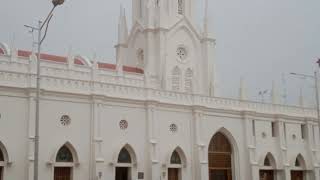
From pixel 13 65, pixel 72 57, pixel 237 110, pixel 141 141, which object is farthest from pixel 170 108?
pixel 13 65

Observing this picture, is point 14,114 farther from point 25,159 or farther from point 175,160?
point 175,160

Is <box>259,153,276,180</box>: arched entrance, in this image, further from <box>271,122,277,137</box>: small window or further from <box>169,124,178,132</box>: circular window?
<box>169,124,178,132</box>: circular window

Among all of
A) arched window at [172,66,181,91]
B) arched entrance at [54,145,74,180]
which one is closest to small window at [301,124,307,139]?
arched window at [172,66,181,91]

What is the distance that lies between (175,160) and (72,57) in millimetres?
13162

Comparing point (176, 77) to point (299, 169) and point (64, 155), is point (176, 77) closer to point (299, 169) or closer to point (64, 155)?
point (299, 169)

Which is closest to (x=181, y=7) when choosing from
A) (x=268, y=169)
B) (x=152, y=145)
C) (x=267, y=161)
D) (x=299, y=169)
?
(x=267, y=161)

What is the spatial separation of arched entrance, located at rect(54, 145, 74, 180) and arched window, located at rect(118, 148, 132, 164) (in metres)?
3.93

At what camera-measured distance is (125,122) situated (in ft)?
125

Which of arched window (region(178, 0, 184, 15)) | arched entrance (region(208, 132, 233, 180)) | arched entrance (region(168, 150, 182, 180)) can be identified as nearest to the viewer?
arched entrance (region(168, 150, 182, 180))

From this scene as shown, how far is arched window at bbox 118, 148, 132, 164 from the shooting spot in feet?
125

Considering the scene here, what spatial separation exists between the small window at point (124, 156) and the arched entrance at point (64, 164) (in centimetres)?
394

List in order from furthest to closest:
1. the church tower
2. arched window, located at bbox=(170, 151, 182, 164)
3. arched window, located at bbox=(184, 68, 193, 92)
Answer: arched window, located at bbox=(184, 68, 193, 92) → the church tower → arched window, located at bbox=(170, 151, 182, 164)

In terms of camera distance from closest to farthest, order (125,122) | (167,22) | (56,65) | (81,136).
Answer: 1. (81,136)
2. (125,122)
3. (56,65)
4. (167,22)

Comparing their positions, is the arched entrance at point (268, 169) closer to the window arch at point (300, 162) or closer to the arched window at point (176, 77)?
the window arch at point (300, 162)
